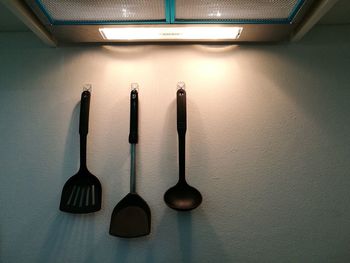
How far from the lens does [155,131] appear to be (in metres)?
0.80

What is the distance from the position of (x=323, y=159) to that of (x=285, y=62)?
0.35m

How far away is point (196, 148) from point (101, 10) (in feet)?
1.62

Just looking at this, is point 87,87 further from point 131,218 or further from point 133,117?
point 131,218

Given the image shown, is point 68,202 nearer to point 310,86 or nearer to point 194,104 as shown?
point 194,104

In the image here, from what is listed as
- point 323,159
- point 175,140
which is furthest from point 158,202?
point 323,159

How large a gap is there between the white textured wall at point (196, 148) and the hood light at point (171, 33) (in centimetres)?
7

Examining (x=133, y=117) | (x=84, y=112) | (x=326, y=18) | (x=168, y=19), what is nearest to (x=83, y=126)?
(x=84, y=112)

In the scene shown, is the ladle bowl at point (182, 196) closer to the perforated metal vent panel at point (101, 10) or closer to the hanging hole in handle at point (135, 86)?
the hanging hole in handle at point (135, 86)

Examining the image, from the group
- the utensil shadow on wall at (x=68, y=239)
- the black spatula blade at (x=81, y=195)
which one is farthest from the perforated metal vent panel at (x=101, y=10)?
the utensil shadow on wall at (x=68, y=239)

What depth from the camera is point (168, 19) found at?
2.25 ft

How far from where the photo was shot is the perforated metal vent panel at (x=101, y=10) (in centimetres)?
65

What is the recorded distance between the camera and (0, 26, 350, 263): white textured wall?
76cm

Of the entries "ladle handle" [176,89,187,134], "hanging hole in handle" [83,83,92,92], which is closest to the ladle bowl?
"ladle handle" [176,89,187,134]

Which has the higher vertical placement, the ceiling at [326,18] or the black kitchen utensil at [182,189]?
the ceiling at [326,18]
